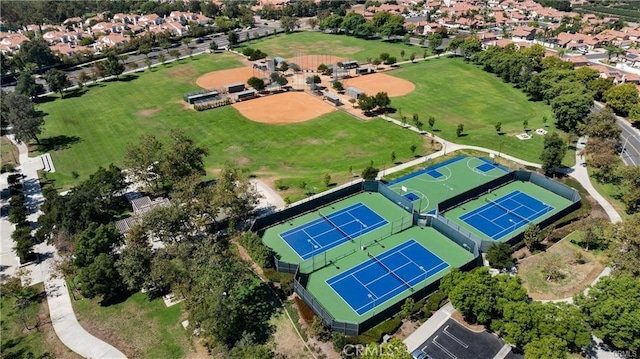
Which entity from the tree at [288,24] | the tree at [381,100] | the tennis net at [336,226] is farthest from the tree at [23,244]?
the tree at [288,24]

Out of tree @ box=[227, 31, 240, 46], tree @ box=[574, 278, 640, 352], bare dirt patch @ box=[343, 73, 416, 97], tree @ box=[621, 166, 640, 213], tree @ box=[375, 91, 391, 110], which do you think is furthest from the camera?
tree @ box=[227, 31, 240, 46]

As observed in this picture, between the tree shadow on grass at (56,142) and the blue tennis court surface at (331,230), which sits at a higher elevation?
the tree shadow on grass at (56,142)

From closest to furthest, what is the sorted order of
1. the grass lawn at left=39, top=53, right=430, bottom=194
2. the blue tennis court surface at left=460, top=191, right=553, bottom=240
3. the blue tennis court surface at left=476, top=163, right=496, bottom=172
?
1. the blue tennis court surface at left=460, top=191, right=553, bottom=240
2. the blue tennis court surface at left=476, top=163, right=496, bottom=172
3. the grass lawn at left=39, top=53, right=430, bottom=194

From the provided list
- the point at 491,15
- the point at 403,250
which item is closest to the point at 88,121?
the point at 403,250

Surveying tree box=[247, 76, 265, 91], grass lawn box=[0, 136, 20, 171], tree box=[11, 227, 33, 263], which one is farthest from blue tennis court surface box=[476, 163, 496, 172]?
grass lawn box=[0, 136, 20, 171]

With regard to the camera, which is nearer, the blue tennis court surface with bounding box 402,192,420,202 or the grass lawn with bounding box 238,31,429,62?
the blue tennis court surface with bounding box 402,192,420,202

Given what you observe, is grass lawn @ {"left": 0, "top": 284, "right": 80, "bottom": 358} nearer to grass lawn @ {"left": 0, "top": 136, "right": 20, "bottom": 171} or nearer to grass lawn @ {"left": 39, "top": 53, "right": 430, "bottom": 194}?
grass lawn @ {"left": 39, "top": 53, "right": 430, "bottom": 194}

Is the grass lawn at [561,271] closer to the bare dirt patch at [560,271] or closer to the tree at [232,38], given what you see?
the bare dirt patch at [560,271]
